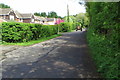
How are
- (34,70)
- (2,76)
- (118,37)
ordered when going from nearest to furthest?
(118,37) < (2,76) < (34,70)

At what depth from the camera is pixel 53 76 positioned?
4.93m

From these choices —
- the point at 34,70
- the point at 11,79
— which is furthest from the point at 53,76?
the point at 11,79

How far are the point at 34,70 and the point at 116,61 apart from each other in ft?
11.4

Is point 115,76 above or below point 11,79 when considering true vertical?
above

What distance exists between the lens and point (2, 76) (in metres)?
5.11

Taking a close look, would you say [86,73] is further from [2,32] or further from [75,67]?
[2,32]

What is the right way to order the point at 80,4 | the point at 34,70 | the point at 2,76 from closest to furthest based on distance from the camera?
the point at 2,76 < the point at 34,70 < the point at 80,4

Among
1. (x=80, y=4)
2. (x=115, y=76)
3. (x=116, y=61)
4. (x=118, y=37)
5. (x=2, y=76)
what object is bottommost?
(x=2, y=76)

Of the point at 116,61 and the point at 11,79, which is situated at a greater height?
the point at 116,61

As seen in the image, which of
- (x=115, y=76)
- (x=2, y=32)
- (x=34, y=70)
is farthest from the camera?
(x=2, y=32)

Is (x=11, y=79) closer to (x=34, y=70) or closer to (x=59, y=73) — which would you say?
(x=34, y=70)

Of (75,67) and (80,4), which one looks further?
(80,4)

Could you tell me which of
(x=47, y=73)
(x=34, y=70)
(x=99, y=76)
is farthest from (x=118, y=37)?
(x=34, y=70)

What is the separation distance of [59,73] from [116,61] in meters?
2.55
